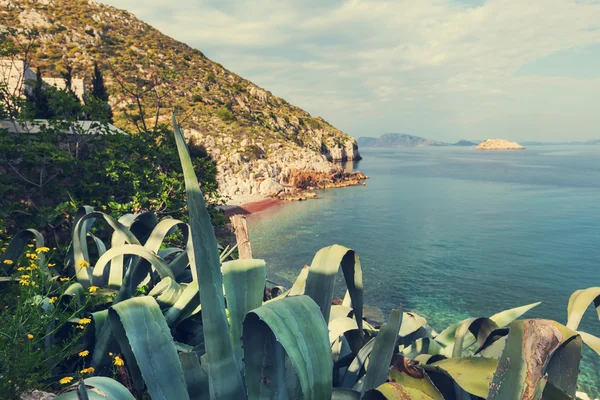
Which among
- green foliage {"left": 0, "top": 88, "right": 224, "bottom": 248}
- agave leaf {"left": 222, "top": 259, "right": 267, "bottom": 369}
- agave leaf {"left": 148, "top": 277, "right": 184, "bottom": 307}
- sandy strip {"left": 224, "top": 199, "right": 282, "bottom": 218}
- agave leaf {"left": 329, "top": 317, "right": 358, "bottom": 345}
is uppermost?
green foliage {"left": 0, "top": 88, "right": 224, "bottom": 248}

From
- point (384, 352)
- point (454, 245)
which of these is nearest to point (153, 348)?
point (384, 352)

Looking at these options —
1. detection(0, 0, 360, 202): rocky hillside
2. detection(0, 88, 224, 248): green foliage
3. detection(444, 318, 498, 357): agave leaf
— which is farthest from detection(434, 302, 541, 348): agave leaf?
detection(0, 0, 360, 202): rocky hillside

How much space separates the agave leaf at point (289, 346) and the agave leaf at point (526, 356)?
0.66m

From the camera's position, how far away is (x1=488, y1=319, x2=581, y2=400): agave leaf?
1274 mm

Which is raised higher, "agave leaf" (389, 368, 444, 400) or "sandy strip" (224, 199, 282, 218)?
"agave leaf" (389, 368, 444, 400)

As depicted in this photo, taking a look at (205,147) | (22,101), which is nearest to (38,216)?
(22,101)

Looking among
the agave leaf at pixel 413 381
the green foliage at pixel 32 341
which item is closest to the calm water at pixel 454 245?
the agave leaf at pixel 413 381

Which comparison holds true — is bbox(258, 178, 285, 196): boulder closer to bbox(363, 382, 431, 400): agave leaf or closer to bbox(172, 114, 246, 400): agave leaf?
bbox(172, 114, 246, 400): agave leaf

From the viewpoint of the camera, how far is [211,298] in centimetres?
168

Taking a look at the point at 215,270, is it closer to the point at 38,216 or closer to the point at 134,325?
the point at 134,325

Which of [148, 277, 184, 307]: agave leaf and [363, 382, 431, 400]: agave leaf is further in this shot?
[148, 277, 184, 307]: agave leaf

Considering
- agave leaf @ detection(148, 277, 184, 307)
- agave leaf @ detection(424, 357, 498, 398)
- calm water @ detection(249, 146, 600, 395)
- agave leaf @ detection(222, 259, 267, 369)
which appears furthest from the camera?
calm water @ detection(249, 146, 600, 395)

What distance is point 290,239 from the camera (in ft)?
93.2

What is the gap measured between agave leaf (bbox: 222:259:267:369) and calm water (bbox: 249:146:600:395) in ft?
43.4
